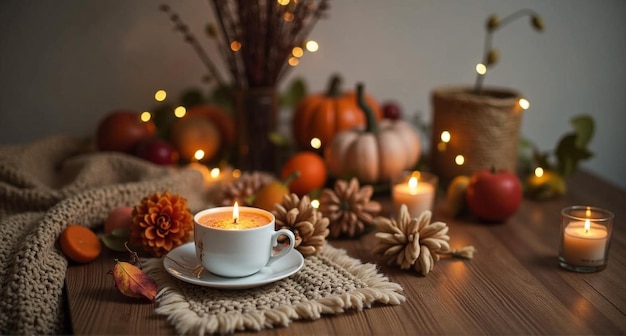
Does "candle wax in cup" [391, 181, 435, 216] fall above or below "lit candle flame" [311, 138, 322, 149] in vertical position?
below

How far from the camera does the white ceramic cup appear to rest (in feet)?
2.77

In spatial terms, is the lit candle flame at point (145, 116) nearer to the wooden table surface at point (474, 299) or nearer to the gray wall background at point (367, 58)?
the gray wall background at point (367, 58)

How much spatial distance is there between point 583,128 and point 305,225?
2.52ft

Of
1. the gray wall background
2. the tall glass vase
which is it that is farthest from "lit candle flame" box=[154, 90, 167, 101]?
the tall glass vase

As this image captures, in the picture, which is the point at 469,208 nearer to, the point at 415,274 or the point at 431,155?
the point at 431,155

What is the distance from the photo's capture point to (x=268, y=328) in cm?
78

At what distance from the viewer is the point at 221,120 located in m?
1.54

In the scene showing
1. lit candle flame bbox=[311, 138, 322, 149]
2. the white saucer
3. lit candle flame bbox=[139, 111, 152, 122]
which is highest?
lit candle flame bbox=[139, 111, 152, 122]

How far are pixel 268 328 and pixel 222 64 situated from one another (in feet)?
3.19

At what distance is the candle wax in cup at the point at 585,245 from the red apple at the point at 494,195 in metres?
0.19

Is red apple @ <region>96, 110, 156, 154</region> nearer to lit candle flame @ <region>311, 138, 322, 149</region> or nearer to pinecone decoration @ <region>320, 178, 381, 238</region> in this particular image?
lit candle flame @ <region>311, 138, 322, 149</region>

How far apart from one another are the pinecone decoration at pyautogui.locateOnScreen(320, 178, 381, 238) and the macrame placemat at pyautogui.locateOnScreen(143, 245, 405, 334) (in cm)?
15

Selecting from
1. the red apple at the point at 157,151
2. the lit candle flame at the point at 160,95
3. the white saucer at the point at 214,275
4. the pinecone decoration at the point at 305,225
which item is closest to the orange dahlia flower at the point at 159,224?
the white saucer at the point at 214,275

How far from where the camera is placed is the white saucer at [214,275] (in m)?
0.85
